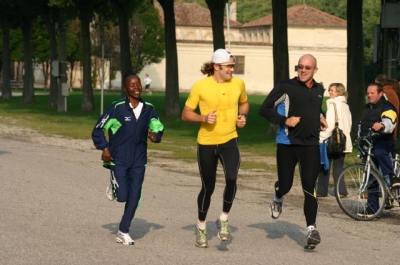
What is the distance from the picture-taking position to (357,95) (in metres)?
28.2

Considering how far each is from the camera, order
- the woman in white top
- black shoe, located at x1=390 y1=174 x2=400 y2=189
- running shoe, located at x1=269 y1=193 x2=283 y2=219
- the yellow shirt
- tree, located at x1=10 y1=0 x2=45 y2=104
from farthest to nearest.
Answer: tree, located at x1=10 y1=0 x2=45 y2=104 → the woman in white top → black shoe, located at x1=390 y1=174 x2=400 y2=189 → running shoe, located at x1=269 y1=193 x2=283 y2=219 → the yellow shirt

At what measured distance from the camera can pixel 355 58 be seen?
2828 cm

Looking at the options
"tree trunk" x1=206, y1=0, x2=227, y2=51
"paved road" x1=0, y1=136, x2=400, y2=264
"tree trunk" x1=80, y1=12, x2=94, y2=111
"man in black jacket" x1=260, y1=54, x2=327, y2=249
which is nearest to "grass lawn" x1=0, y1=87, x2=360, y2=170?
"tree trunk" x1=80, y1=12, x2=94, y2=111

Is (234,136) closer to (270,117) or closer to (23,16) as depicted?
(270,117)

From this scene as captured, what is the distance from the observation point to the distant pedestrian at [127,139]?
1030cm

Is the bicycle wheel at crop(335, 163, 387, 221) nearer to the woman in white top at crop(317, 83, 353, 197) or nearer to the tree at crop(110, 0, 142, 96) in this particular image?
the woman in white top at crop(317, 83, 353, 197)

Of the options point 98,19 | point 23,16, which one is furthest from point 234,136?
point 23,16

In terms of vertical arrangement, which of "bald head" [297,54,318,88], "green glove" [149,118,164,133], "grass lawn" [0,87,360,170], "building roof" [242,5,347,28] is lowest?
"grass lawn" [0,87,360,170]

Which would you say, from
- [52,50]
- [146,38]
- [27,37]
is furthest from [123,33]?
[146,38]

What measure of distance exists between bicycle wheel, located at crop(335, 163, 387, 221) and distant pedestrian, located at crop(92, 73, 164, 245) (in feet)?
11.8

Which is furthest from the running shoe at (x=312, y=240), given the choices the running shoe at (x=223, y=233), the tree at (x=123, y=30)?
the tree at (x=123, y=30)

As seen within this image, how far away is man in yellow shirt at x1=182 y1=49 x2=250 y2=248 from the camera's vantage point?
10.1m

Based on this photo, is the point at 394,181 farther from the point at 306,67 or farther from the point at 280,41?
the point at 280,41

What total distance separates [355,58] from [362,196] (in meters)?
15.6
